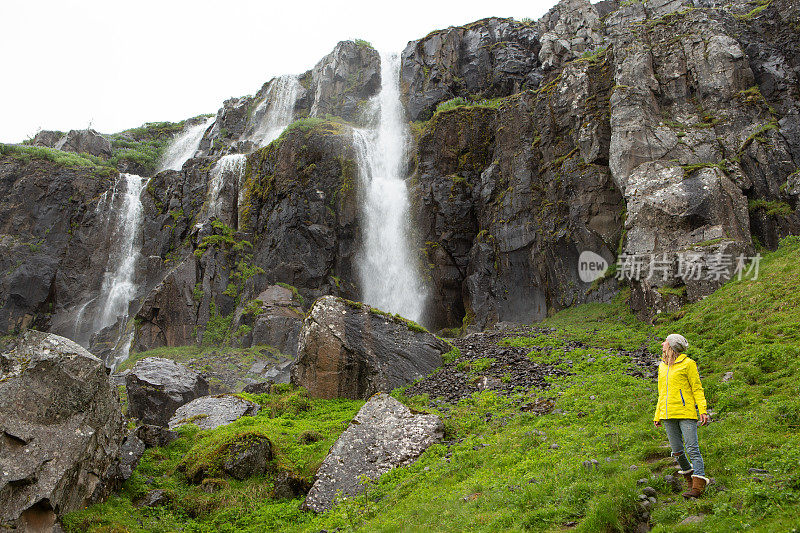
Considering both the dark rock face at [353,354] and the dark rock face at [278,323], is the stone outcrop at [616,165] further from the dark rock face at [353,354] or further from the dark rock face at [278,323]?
the dark rock face at [353,354]

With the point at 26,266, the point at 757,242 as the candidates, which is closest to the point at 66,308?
the point at 26,266

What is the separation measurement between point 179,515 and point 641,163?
24508mm

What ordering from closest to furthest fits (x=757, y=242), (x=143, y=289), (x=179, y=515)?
(x=179, y=515), (x=757, y=242), (x=143, y=289)

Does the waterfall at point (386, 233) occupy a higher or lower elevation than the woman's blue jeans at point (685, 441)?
higher

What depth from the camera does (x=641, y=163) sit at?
25109 millimetres

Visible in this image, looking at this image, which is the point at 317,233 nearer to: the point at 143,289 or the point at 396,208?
the point at 396,208

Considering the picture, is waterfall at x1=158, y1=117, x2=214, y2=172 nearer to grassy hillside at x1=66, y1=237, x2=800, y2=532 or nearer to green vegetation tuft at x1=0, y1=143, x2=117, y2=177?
green vegetation tuft at x1=0, y1=143, x2=117, y2=177

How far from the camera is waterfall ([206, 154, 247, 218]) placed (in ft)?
137

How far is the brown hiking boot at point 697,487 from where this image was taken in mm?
6445

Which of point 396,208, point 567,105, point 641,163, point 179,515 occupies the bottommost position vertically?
point 179,515

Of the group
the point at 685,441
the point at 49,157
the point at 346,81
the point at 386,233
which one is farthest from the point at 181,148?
the point at 685,441

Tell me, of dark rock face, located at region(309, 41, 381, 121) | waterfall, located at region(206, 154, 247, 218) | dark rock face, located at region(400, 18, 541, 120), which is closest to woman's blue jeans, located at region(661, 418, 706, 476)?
waterfall, located at region(206, 154, 247, 218)

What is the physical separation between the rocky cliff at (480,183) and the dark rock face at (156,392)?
12.3m

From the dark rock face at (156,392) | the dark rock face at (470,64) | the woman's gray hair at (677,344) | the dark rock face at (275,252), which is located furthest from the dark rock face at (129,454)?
the dark rock face at (470,64)
